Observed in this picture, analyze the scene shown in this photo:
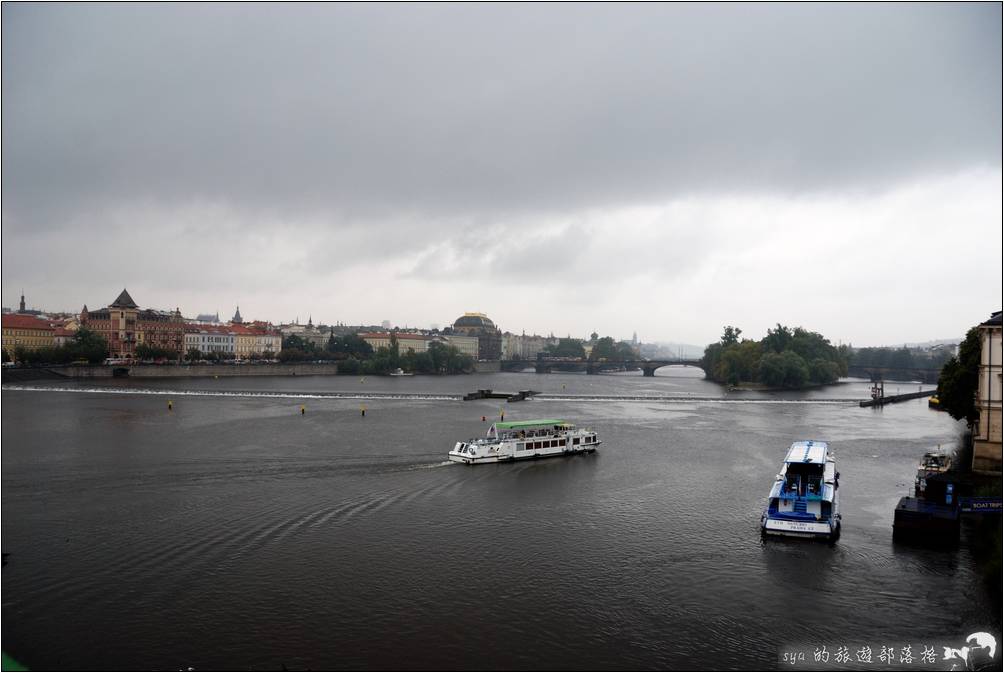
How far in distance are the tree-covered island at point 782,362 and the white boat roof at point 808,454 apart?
48099 millimetres

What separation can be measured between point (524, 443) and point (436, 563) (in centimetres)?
A: 1213

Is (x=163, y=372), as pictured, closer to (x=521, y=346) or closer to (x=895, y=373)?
(x=895, y=373)

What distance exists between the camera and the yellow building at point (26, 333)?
70875mm

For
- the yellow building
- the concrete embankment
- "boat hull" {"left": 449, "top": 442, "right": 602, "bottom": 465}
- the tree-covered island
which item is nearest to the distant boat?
A: "boat hull" {"left": 449, "top": 442, "right": 602, "bottom": 465}

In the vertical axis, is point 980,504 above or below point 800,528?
above

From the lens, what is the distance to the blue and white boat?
48.3ft

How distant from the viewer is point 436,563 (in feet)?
44.0

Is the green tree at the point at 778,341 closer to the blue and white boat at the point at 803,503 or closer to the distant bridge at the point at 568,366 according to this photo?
the distant bridge at the point at 568,366

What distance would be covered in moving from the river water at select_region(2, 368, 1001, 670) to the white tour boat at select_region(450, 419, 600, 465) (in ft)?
3.19

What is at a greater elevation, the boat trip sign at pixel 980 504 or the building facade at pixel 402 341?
the building facade at pixel 402 341

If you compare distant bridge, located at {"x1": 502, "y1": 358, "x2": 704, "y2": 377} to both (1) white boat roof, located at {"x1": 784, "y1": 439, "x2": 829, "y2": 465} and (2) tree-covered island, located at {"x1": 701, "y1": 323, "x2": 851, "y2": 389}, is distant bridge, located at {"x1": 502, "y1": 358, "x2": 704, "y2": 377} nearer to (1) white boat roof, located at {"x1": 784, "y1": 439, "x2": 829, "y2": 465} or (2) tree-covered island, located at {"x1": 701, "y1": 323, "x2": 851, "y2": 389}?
(2) tree-covered island, located at {"x1": 701, "y1": 323, "x2": 851, "y2": 389}

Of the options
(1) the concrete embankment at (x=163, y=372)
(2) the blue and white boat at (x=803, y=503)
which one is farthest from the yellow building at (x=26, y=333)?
(2) the blue and white boat at (x=803, y=503)

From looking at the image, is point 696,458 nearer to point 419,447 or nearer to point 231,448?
point 419,447

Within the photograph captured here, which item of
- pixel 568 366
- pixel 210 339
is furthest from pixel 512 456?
pixel 568 366
